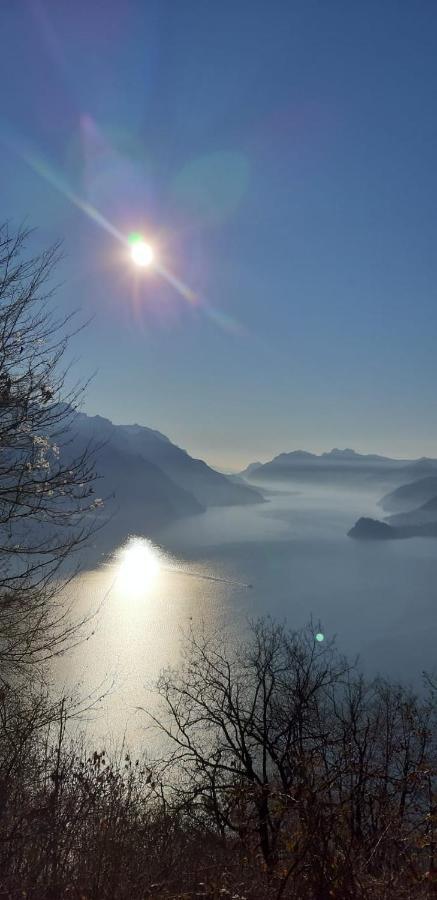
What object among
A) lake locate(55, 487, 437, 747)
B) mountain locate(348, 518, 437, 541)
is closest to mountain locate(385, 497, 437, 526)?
mountain locate(348, 518, 437, 541)

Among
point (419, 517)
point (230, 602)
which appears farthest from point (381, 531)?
point (230, 602)

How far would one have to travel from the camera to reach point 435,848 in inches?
199

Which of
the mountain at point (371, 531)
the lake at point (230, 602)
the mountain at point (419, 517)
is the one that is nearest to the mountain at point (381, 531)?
the mountain at point (371, 531)

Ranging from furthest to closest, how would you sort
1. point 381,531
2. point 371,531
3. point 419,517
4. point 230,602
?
point 419,517, point 381,531, point 371,531, point 230,602

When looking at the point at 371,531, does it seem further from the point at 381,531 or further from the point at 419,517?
the point at 419,517

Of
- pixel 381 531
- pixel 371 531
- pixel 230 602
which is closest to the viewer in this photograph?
pixel 230 602

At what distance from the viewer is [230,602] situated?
5488cm

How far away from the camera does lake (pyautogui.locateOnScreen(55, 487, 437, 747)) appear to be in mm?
31859

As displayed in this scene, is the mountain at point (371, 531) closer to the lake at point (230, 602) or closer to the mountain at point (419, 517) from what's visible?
the lake at point (230, 602)

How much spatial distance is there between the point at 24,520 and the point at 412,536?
441ft

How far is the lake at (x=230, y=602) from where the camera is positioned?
31859 millimetres

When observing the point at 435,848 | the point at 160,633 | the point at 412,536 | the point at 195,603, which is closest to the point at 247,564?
the point at 195,603

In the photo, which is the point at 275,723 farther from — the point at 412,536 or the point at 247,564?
the point at 412,536

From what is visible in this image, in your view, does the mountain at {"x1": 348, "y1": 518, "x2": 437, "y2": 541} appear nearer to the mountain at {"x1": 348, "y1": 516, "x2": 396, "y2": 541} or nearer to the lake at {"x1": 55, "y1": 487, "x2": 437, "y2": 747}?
the mountain at {"x1": 348, "y1": 516, "x2": 396, "y2": 541}
